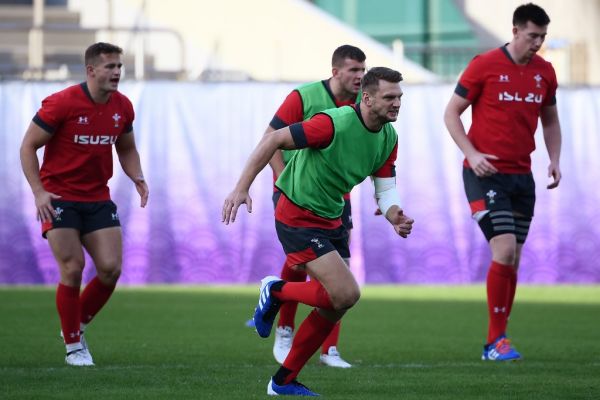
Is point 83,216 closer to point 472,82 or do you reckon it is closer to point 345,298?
point 345,298

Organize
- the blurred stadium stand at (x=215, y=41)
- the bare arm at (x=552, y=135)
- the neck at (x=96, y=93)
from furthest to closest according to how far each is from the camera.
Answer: the blurred stadium stand at (x=215, y=41) → the bare arm at (x=552, y=135) → the neck at (x=96, y=93)

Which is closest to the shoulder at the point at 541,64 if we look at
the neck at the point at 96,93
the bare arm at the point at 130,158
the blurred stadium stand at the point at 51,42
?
the bare arm at the point at 130,158

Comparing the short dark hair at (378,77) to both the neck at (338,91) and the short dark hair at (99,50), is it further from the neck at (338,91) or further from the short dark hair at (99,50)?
the short dark hair at (99,50)

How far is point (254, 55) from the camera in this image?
69.3 feet

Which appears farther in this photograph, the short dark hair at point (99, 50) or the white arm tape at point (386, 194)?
the short dark hair at point (99, 50)

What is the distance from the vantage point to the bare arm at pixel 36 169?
311 inches

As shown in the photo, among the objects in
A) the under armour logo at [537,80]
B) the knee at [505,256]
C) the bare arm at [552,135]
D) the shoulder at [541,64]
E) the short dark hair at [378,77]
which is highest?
the shoulder at [541,64]

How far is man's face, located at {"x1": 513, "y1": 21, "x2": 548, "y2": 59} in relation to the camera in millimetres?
8664

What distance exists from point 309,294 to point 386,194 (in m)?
0.79

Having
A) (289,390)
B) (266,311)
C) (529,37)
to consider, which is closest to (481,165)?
(529,37)

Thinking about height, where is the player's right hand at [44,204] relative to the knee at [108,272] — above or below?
above

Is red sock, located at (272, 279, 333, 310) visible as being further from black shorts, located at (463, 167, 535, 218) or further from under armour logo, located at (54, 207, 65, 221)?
black shorts, located at (463, 167, 535, 218)

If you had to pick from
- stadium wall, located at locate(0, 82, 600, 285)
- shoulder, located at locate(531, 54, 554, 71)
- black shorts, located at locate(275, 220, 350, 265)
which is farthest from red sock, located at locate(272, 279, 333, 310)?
stadium wall, located at locate(0, 82, 600, 285)

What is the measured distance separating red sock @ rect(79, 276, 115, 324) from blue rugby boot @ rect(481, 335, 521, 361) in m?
2.55
